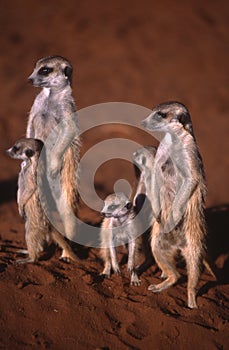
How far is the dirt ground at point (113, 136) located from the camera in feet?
13.6

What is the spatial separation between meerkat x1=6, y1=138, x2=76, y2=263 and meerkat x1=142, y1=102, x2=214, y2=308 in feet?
3.00

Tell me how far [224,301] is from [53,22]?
9.78m

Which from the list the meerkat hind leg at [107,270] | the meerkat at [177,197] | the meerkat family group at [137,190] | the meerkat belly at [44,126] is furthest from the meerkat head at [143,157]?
the meerkat hind leg at [107,270]

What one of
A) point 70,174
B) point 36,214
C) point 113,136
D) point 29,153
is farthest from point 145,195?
point 113,136

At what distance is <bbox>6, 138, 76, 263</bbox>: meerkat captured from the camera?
16.0 feet

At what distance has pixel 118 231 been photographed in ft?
16.3

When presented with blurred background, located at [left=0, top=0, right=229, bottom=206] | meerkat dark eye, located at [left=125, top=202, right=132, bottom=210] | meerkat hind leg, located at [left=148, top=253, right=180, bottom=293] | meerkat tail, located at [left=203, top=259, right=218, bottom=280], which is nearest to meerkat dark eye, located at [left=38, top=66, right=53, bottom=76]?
meerkat dark eye, located at [left=125, top=202, right=132, bottom=210]

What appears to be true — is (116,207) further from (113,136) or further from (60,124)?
(113,136)

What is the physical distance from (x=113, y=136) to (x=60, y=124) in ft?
12.3

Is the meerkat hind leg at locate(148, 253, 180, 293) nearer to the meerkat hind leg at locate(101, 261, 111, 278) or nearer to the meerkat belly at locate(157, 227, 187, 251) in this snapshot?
the meerkat belly at locate(157, 227, 187, 251)

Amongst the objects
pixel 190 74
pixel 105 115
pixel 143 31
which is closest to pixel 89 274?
pixel 105 115

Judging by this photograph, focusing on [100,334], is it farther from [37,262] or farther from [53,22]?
[53,22]

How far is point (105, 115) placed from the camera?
9.62 meters

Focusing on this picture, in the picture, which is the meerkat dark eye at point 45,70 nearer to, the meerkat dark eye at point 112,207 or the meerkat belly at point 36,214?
the meerkat belly at point 36,214
